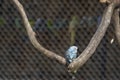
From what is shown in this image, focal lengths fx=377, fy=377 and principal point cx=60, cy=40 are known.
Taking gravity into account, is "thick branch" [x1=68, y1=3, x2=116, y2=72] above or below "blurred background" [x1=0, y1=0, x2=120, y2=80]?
above

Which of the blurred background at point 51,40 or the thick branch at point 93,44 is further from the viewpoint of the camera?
the blurred background at point 51,40

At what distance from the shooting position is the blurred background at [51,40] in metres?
2.51

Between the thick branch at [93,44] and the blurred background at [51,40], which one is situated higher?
the thick branch at [93,44]

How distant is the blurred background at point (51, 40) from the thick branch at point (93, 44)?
1.70m

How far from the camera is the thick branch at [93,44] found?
2.10 ft

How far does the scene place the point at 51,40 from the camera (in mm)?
2701

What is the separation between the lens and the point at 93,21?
2498 millimetres

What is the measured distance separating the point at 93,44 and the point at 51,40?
6.68 ft

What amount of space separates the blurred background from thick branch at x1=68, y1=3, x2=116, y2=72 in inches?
66.9

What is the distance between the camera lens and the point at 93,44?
67 cm

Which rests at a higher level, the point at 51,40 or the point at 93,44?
the point at 93,44

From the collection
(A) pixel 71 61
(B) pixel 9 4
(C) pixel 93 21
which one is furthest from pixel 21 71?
(A) pixel 71 61

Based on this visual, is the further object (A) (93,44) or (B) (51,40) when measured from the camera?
(B) (51,40)

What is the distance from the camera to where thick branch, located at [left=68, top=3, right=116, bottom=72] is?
25.2 inches
